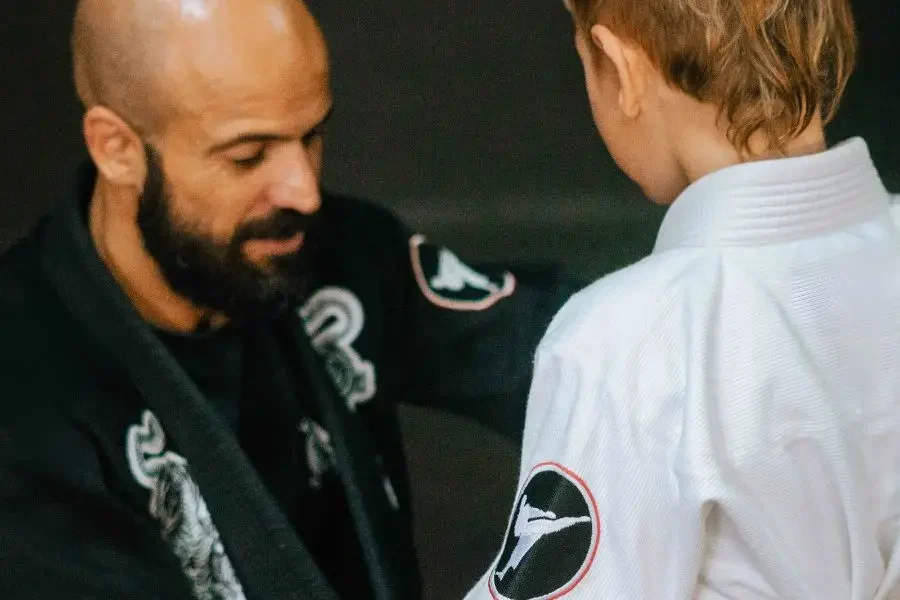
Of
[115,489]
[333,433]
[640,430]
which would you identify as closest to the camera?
[640,430]

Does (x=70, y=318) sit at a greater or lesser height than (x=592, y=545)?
greater

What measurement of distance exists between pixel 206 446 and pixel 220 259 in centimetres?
16

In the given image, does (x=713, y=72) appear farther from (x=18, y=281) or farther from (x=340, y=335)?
Answer: (x=18, y=281)

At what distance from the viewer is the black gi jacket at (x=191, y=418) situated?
2.13ft

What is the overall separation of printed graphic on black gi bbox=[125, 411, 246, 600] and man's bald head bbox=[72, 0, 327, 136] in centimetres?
25

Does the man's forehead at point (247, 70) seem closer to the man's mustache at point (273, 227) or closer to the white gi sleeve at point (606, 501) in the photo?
the man's mustache at point (273, 227)

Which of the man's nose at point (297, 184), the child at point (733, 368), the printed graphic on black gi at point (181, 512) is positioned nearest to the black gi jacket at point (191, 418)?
the printed graphic on black gi at point (181, 512)

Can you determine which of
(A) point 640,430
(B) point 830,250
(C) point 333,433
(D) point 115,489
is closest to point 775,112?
(B) point 830,250

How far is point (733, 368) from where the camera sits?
55cm

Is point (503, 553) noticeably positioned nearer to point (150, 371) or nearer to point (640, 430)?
point (640, 430)

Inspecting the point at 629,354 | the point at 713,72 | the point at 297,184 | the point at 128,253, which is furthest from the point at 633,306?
the point at 128,253

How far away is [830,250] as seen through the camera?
58 centimetres

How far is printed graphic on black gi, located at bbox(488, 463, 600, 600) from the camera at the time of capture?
559mm

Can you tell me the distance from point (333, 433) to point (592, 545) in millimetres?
300
